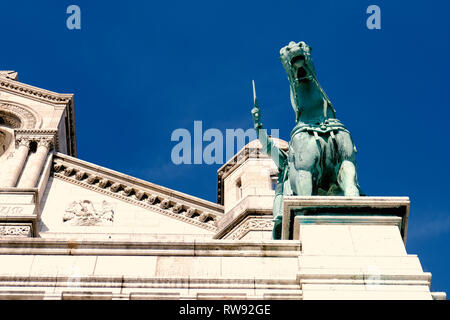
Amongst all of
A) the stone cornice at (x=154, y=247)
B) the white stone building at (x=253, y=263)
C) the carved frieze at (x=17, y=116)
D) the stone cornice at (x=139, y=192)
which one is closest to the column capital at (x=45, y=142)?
the stone cornice at (x=139, y=192)

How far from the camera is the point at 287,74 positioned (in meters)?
10.5

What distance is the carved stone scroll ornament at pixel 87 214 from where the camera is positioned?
20203mm

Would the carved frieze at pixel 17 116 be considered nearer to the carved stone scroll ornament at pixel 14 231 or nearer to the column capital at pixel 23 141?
the column capital at pixel 23 141

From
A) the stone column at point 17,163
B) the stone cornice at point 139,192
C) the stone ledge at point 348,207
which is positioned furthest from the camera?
the stone column at point 17,163

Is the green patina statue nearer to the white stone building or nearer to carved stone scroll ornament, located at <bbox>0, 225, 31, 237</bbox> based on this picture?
the white stone building

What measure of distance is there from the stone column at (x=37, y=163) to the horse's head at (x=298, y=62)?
12662mm

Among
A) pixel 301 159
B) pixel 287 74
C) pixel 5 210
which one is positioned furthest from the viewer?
pixel 5 210

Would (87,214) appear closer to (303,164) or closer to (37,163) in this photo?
(37,163)

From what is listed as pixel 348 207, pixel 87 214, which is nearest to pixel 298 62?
pixel 348 207

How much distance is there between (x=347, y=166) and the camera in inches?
376

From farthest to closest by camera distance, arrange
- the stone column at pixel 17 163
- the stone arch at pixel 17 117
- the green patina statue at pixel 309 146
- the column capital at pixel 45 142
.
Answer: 1. the stone arch at pixel 17 117
2. the column capital at pixel 45 142
3. the stone column at pixel 17 163
4. the green patina statue at pixel 309 146
